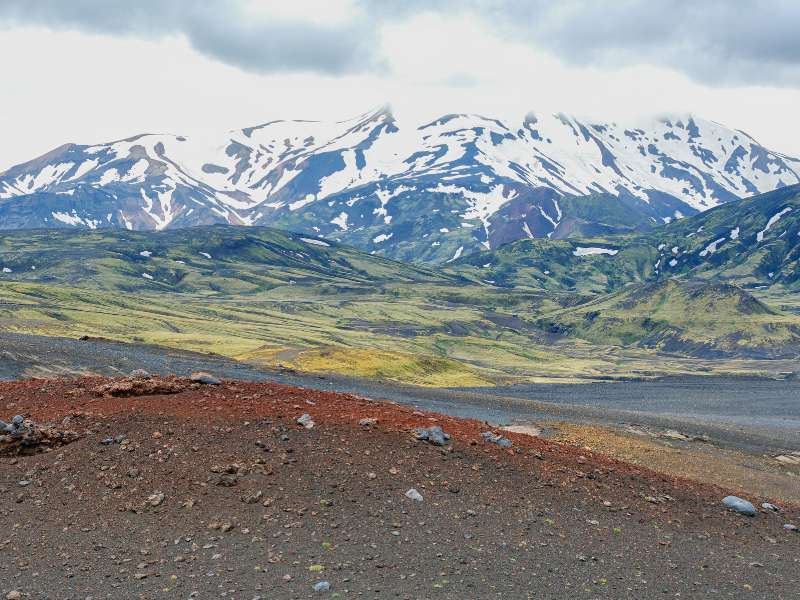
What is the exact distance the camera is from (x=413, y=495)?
24000 mm

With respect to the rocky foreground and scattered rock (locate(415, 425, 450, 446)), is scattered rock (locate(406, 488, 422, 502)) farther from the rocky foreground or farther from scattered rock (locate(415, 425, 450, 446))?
scattered rock (locate(415, 425, 450, 446))

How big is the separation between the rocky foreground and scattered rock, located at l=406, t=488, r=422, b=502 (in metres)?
0.03

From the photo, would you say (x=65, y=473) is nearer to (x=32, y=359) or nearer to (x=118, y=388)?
(x=118, y=388)

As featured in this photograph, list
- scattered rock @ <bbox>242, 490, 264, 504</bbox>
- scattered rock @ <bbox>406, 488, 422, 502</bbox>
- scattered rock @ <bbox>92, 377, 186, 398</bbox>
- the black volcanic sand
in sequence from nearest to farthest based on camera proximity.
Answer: scattered rock @ <bbox>242, 490, 264, 504</bbox>, scattered rock @ <bbox>406, 488, 422, 502</bbox>, scattered rock @ <bbox>92, 377, 186, 398</bbox>, the black volcanic sand

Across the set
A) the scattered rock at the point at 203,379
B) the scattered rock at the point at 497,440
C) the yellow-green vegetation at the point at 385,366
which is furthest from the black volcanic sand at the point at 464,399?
the scattered rock at the point at 203,379

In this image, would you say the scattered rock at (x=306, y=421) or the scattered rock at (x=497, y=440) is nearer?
the scattered rock at (x=306, y=421)

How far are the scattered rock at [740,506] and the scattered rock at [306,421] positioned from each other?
14.6 meters

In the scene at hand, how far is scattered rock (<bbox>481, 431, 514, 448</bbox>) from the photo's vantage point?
2931 centimetres

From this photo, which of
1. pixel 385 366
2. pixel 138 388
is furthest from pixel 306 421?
pixel 385 366

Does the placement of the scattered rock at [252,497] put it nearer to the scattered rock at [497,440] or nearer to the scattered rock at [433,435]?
the scattered rock at [433,435]

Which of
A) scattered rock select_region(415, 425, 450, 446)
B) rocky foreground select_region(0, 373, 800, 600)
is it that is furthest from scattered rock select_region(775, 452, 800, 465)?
scattered rock select_region(415, 425, 450, 446)

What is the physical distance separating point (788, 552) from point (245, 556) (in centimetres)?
1662

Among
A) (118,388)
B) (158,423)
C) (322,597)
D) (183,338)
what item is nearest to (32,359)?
(118,388)

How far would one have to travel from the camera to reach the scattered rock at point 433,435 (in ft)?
90.4
